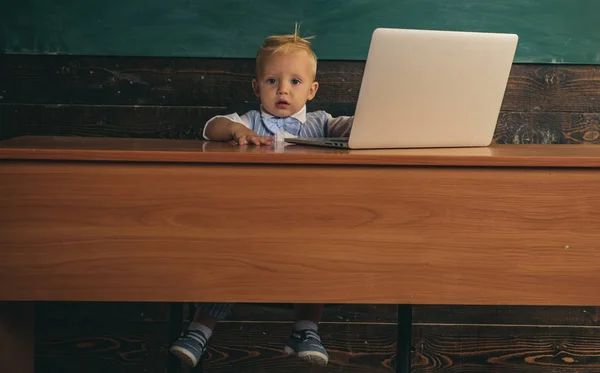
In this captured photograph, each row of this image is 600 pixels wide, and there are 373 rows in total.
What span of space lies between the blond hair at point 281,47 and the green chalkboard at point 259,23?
0.14 meters

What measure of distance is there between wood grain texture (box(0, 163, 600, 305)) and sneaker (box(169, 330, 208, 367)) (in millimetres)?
323

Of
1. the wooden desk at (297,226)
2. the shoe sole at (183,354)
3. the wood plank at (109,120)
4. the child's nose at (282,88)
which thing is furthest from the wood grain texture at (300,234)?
the wood plank at (109,120)

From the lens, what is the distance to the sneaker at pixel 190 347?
1.63 metres

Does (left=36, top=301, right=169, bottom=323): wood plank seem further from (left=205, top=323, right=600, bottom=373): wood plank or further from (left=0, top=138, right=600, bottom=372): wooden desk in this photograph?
(left=0, top=138, right=600, bottom=372): wooden desk

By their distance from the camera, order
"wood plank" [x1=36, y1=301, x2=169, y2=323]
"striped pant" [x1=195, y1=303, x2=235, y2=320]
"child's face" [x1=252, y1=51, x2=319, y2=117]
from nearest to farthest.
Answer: "striped pant" [x1=195, y1=303, x2=235, y2=320], "child's face" [x1=252, y1=51, x2=319, y2=117], "wood plank" [x1=36, y1=301, x2=169, y2=323]

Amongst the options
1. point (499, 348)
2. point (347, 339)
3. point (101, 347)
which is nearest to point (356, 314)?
point (347, 339)

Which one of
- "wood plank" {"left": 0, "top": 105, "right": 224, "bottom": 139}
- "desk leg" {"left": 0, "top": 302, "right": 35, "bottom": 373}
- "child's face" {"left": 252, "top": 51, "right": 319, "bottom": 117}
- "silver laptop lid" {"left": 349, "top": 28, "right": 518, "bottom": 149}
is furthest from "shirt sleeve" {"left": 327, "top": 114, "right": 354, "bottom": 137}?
"desk leg" {"left": 0, "top": 302, "right": 35, "bottom": 373}

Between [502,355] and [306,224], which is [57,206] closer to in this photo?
[306,224]

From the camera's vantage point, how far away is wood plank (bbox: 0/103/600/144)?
213 centimetres

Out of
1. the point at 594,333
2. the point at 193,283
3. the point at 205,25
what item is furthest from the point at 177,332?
the point at 594,333

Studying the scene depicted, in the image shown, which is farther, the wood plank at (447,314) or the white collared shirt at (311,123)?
the wood plank at (447,314)

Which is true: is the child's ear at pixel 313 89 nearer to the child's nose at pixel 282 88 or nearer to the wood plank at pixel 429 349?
the child's nose at pixel 282 88

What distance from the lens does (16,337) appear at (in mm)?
1596

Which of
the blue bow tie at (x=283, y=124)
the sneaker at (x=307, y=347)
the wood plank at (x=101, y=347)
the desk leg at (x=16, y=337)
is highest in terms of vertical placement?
the blue bow tie at (x=283, y=124)
